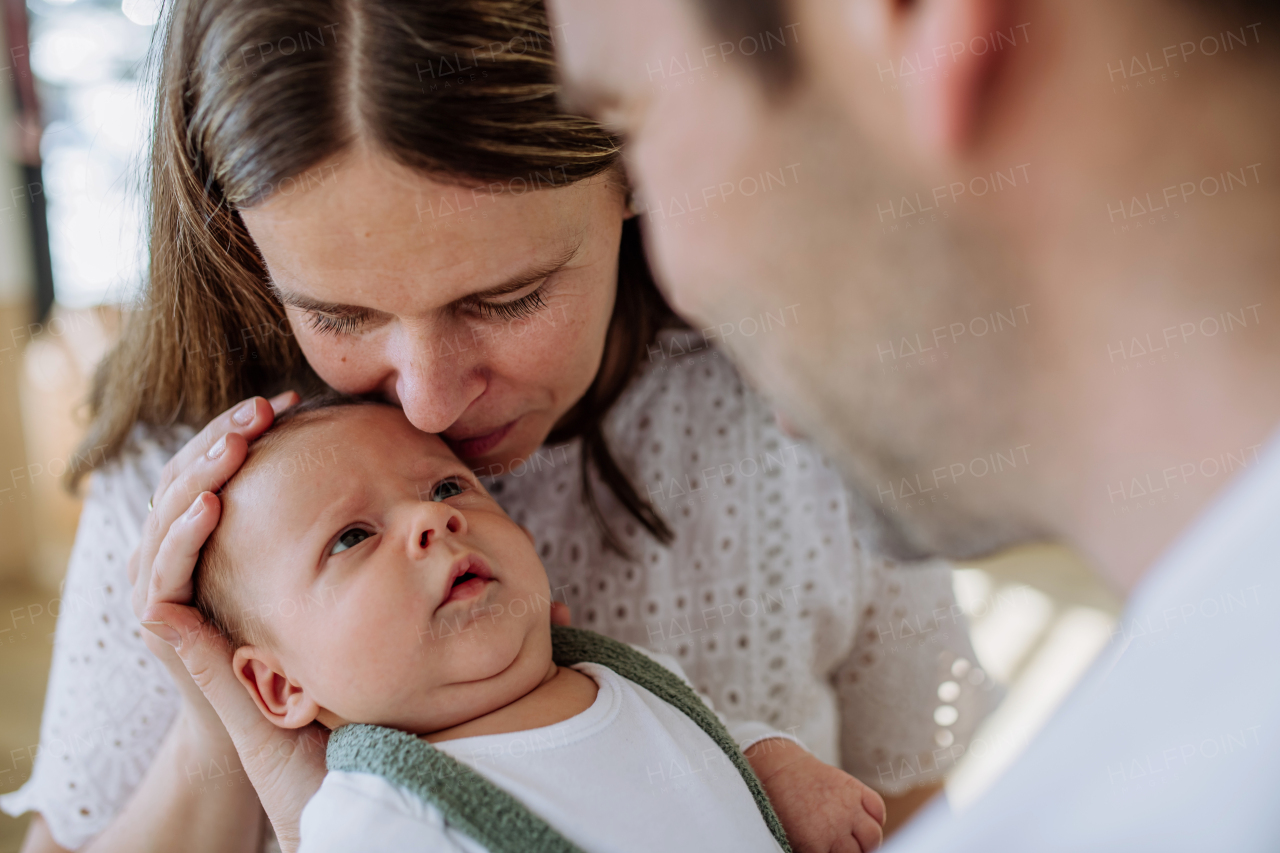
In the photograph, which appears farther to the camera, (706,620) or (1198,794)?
(706,620)

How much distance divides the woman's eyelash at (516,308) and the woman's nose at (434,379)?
0.05 metres

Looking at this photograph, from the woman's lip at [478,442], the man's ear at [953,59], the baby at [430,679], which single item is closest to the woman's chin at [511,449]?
the woman's lip at [478,442]

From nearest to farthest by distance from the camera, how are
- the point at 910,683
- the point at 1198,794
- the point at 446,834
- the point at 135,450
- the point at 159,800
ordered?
the point at 1198,794, the point at 446,834, the point at 159,800, the point at 135,450, the point at 910,683

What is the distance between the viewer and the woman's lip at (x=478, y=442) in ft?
3.87

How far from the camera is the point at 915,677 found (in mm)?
1408

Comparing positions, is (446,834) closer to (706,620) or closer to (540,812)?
(540,812)

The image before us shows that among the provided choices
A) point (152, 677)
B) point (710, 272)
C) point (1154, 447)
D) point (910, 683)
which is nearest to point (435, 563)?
point (710, 272)

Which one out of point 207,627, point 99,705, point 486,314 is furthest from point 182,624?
point 486,314

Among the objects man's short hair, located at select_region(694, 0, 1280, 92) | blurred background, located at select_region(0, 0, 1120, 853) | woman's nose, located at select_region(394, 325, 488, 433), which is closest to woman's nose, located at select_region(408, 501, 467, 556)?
woman's nose, located at select_region(394, 325, 488, 433)

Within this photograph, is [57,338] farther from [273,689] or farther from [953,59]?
[953,59]

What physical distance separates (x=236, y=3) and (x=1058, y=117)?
78 cm

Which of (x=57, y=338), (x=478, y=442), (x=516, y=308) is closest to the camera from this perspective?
(x=516, y=308)

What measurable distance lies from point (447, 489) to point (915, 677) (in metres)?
0.80

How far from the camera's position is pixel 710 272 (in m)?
0.74
